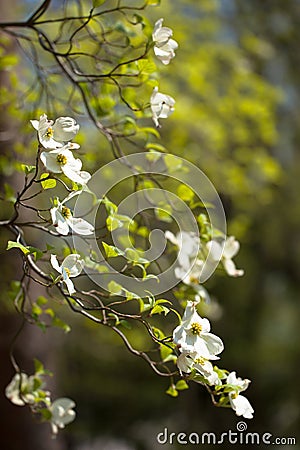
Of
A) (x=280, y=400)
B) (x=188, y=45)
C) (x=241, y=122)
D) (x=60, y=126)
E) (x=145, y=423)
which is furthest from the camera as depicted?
(x=145, y=423)

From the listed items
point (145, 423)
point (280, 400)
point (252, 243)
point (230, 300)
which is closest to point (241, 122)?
point (252, 243)

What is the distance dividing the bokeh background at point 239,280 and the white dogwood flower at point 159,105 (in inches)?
69.1

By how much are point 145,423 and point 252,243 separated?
159cm

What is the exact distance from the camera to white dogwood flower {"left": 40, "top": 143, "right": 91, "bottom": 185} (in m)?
0.55

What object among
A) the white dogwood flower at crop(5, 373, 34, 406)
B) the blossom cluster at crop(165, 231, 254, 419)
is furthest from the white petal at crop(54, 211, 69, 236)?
the white dogwood flower at crop(5, 373, 34, 406)

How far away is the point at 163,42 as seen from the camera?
2.44ft

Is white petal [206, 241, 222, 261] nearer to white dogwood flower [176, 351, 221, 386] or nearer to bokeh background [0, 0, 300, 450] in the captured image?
white dogwood flower [176, 351, 221, 386]

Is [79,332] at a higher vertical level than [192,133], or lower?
lower

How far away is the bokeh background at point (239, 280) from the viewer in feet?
9.13

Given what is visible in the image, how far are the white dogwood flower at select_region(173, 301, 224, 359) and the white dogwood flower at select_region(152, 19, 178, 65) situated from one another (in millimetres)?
329

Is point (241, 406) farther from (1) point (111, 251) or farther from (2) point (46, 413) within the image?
(2) point (46, 413)

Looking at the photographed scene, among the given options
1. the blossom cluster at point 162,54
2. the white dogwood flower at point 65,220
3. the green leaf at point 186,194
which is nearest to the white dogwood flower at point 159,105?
the blossom cluster at point 162,54

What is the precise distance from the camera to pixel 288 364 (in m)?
4.31

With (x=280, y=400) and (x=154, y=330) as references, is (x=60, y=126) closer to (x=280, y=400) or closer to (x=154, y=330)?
(x=154, y=330)
